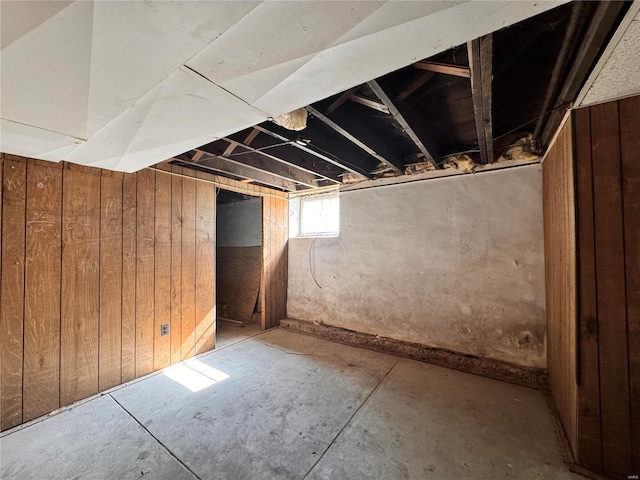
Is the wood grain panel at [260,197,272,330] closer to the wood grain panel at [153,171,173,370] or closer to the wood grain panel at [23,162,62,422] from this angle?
the wood grain panel at [153,171,173,370]

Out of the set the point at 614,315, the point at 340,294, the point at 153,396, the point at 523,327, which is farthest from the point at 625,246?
the point at 153,396

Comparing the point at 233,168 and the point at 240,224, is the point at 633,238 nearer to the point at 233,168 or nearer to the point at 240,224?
the point at 233,168

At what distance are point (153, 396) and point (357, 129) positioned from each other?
2736 millimetres

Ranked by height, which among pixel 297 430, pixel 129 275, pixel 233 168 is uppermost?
pixel 233 168

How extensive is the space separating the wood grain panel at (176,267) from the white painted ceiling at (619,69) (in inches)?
123

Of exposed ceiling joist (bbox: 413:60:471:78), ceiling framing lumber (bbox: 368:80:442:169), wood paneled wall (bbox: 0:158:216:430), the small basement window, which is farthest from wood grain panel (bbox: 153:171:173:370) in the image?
exposed ceiling joist (bbox: 413:60:471:78)

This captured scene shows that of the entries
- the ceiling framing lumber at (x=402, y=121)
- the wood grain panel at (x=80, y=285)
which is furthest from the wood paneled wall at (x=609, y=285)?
the wood grain panel at (x=80, y=285)

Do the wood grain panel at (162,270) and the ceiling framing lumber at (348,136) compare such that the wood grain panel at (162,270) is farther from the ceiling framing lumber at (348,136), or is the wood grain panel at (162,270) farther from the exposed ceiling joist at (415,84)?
the exposed ceiling joist at (415,84)

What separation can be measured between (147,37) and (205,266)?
8.06 feet

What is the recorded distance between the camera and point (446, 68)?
1.24 m

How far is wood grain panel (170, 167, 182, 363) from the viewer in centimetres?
255

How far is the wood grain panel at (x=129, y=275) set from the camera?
2184 mm

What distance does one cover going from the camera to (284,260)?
151 inches

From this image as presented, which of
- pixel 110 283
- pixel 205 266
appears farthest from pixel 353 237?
pixel 110 283
